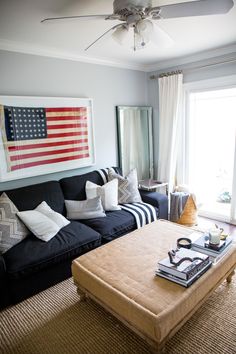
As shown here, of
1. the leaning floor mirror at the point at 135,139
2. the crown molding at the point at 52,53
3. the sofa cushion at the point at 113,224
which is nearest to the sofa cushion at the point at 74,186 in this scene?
the sofa cushion at the point at 113,224

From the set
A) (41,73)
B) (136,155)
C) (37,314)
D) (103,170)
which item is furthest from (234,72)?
(37,314)

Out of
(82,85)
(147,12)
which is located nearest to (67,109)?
(82,85)

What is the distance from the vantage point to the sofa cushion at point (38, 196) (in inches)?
102

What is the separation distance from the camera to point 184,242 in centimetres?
212

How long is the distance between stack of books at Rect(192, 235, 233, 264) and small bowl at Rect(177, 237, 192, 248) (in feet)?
0.13

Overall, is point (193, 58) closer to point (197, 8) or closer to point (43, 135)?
point (197, 8)

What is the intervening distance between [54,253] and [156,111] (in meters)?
2.91

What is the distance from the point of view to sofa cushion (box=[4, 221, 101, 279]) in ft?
6.67

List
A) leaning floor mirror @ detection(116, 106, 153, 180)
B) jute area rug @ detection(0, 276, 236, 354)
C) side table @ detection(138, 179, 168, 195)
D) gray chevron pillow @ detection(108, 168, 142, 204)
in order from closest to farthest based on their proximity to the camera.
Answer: jute area rug @ detection(0, 276, 236, 354) → gray chevron pillow @ detection(108, 168, 142, 204) → side table @ detection(138, 179, 168, 195) → leaning floor mirror @ detection(116, 106, 153, 180)

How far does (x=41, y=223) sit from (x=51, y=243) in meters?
0.24

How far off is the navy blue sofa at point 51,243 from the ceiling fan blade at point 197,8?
6.50ft

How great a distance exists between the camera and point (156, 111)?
13.6ft

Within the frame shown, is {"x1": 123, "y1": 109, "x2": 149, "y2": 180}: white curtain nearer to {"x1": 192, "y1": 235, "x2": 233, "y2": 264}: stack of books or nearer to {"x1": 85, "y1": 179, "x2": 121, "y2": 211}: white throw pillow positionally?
{"x1": 85, "y1": 179, "x2": 121, "y2": 211}: white throw pillow

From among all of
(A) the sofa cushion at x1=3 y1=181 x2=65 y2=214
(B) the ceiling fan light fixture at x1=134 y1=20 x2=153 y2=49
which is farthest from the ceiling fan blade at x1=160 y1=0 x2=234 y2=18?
(A) the sofa cushion at x1=3 y1=181 x2=65 y2=214
